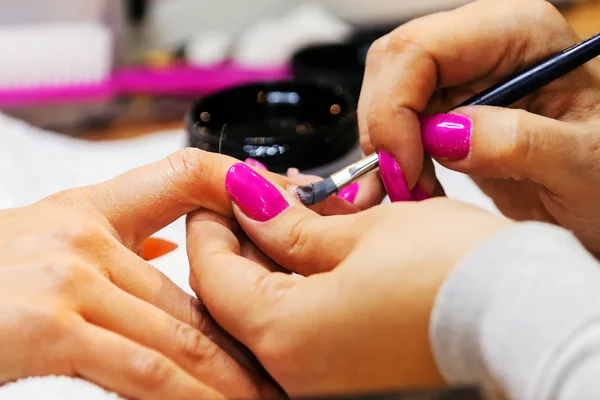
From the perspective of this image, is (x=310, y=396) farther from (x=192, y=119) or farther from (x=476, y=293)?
(x=192, y=119)

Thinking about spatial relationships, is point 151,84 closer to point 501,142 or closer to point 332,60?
point 332,60

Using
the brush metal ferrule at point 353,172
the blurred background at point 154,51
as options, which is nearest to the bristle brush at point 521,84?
the brush metal ferrule at point 353,172

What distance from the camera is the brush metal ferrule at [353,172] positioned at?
485 millimetres

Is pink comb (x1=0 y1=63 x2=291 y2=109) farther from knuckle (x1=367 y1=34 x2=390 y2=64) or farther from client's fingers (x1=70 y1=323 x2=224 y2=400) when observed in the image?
client's fingers (x1=70 y1=323 x2=224 y2=400)

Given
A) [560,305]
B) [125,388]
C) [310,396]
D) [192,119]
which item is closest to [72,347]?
[125,388]

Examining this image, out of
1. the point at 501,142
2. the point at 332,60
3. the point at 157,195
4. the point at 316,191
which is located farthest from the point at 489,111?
the point at 332,60

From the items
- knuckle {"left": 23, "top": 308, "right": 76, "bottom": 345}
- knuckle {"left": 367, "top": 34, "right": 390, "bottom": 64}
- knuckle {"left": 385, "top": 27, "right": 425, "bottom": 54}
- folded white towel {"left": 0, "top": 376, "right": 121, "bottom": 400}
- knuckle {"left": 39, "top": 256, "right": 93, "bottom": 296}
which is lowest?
folded white towel {"left": 0, "top": 376, "right": 121, "bottom": 400}

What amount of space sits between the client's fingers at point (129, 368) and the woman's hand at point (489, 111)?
8.9 inches

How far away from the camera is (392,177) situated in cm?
50

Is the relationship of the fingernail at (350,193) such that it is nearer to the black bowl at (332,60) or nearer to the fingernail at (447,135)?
the fingernail at (447,135)

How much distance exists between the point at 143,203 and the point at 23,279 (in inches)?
3.8

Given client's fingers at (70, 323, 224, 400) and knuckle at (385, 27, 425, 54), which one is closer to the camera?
client's fingers at (70, 323, 224, 400)

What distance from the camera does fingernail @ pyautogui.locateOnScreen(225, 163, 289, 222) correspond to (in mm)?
429

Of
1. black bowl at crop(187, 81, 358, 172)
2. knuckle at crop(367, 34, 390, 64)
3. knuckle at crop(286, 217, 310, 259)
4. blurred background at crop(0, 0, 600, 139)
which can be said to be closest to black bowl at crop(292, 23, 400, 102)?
blurred background at crop(0, 0, 600, 139)
